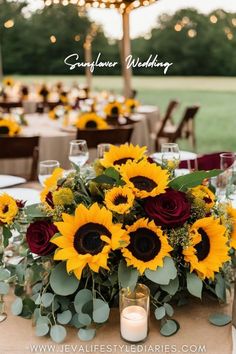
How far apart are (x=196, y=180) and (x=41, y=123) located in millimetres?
3942

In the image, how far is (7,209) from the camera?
1076 mm

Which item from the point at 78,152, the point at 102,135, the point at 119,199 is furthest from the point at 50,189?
the point at 102,135

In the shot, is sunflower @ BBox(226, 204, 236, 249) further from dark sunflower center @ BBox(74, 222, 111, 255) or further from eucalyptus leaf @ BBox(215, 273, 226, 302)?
dark sunflower center @ BBox(74, 222, 111, 255)

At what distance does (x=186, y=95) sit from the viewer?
61.4 feet

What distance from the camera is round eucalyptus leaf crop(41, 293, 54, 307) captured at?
1029mm

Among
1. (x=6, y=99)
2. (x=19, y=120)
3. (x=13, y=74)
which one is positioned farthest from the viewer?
(x=13, y=74)

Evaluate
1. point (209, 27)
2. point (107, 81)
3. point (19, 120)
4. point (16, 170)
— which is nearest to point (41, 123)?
point (19, 120)

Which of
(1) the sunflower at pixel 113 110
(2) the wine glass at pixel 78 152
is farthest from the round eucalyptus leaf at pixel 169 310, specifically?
(1) the sunflower at pixel 113 110

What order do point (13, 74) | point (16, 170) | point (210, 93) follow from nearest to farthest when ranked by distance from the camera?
point (16, 170) → point (210, 93) → point (13, 74)

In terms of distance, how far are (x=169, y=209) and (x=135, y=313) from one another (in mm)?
229

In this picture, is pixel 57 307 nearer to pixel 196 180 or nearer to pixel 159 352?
pixel 159 352

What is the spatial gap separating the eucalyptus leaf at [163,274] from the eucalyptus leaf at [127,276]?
0.08 feet

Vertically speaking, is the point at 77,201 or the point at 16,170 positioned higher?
the point at 77,201

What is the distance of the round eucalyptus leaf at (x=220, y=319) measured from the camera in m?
1.06
